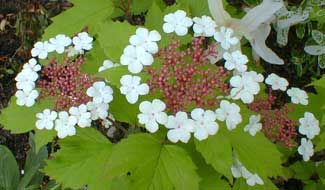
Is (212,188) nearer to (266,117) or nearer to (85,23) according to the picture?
(266,117)

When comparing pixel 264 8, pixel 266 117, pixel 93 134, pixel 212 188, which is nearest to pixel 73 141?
pixel 93 134

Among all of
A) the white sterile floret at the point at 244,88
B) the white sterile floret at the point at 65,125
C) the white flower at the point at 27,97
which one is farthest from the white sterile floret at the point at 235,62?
the white flower at the point at 27,97

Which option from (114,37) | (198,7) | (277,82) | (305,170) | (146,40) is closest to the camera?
(146,40)

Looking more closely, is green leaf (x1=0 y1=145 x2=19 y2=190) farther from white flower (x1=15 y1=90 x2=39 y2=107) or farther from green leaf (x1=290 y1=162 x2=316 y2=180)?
green leaf (x1=290 y1=162 x2=316 y2=180)

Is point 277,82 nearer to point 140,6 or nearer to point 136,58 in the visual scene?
point 136,58

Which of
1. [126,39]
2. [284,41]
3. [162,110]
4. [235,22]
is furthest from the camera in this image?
[284,41]

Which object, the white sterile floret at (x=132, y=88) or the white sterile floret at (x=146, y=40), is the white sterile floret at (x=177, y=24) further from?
the white sterile floret at (x=132, y=88)

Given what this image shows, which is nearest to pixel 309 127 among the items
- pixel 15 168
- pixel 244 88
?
pixel 244 88
